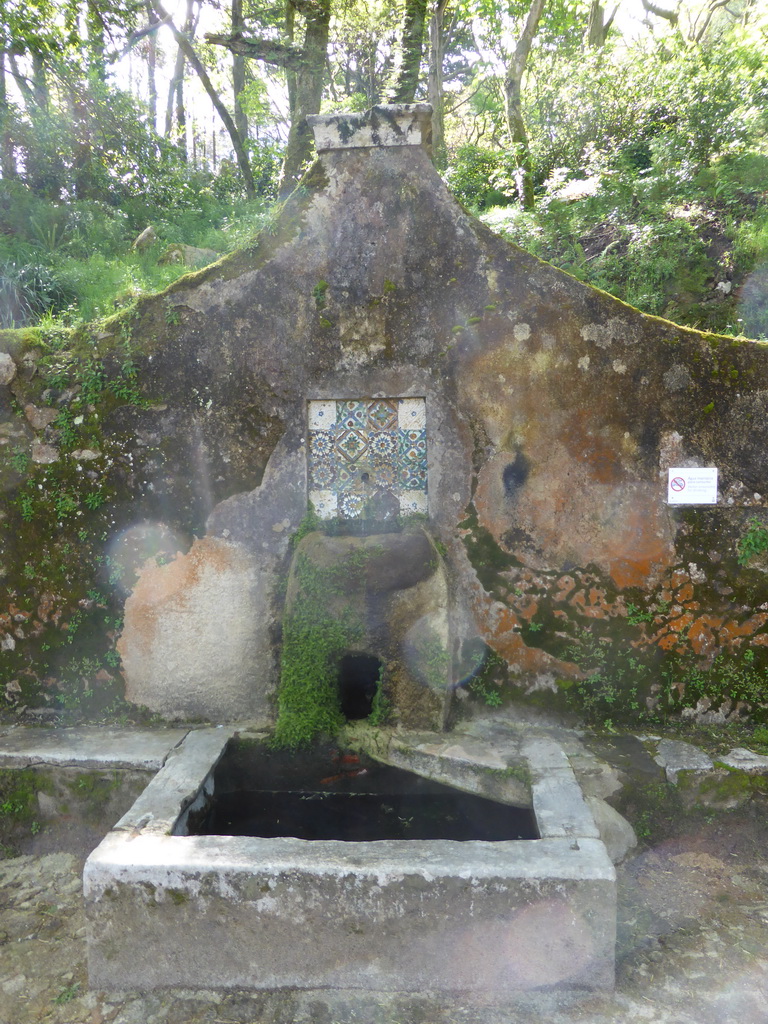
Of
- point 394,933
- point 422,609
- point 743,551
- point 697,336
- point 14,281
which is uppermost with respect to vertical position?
point 14,281

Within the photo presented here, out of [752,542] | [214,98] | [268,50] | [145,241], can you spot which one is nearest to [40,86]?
[214,98]

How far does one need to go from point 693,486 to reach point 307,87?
7.83 metres

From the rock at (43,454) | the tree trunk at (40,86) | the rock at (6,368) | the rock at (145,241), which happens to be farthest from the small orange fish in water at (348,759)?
the tree trunk at (40,86)

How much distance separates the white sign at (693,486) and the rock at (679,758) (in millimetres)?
1285

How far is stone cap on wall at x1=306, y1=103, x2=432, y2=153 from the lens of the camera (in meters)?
3.87

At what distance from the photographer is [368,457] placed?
13.4 ft

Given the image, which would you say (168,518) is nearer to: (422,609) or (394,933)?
(422,609)

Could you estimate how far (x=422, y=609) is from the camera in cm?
373

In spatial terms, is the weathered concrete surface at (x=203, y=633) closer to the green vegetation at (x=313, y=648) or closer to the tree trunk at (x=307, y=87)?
the green vegetation at (x=313, y=648)

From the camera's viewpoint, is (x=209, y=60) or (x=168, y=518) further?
(x=209, y=60)

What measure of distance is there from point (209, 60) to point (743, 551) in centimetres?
1667

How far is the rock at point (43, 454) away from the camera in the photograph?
410 centimetres

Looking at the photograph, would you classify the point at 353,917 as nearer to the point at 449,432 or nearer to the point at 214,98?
the point at 449,432

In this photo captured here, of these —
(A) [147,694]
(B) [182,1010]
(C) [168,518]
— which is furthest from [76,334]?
(B) [182,1010]
